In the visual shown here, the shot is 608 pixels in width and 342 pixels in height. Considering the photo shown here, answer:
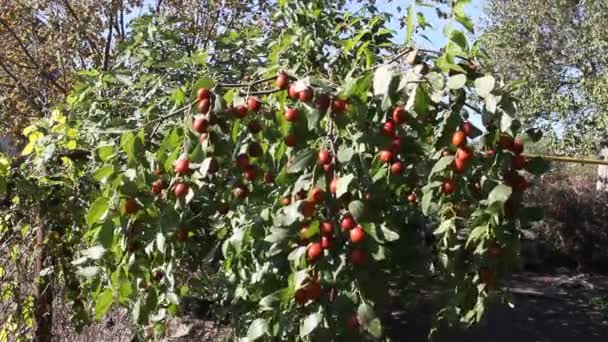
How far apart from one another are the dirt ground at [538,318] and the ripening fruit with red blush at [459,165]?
3.06 metres

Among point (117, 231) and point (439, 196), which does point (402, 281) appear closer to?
point (439, 196)

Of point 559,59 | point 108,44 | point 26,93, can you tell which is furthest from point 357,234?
point 559,59

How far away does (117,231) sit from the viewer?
1716mm

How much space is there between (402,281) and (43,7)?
5.97m

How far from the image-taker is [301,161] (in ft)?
4.92

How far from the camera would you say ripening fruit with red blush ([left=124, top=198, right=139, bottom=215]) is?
1.60 meters

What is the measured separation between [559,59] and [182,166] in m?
11.2

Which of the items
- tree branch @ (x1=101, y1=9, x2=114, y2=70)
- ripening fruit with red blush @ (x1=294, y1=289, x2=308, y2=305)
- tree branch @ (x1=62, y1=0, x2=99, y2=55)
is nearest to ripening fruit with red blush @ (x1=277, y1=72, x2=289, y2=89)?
ripening fruit with red blush @ (x1=294, y1=289, x2=308, y2=305)

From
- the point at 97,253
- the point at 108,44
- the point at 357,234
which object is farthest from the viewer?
the point at 108,44

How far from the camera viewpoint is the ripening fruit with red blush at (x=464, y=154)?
1.49 metres

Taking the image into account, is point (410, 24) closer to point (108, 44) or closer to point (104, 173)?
point (104, 173)

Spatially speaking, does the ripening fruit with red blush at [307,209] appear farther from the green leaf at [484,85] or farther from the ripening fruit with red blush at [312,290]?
the green leaf at [484,85]

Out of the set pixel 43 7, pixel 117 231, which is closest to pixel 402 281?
pixel 117 231

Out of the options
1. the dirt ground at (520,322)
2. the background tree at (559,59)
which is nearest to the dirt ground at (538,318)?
the dirt ground at (520,322)
